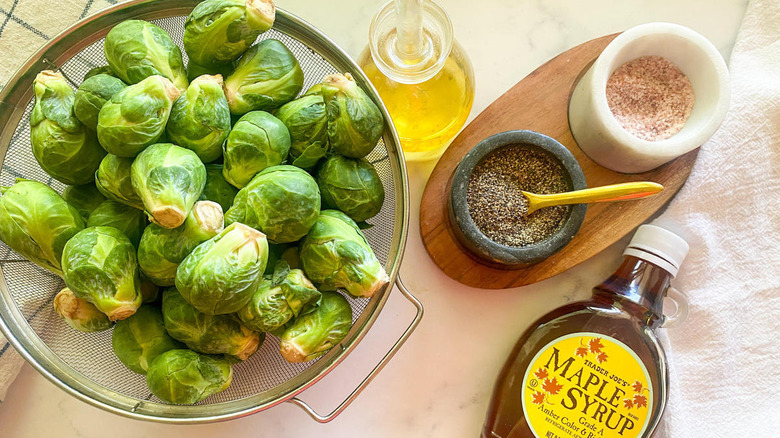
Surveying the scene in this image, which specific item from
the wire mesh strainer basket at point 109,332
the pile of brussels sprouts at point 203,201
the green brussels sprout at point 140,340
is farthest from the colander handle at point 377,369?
the green brussels sprout at point 140,340

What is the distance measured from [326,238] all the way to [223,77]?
1.04 ft

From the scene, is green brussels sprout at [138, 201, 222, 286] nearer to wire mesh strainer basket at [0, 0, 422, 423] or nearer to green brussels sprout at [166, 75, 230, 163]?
Answer: green brussels sprout at [166, 75, 230, 163]

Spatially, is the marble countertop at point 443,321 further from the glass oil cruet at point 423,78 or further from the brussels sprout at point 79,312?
the brussels sprout at point 79,312

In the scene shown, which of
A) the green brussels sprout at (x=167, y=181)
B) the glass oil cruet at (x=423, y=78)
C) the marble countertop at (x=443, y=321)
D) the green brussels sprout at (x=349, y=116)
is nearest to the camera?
the green brussels sprout at (x=167, y=181)

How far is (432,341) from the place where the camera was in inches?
46.8

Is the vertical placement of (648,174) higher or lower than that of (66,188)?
higher

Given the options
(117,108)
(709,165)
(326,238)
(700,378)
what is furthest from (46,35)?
(700,378)

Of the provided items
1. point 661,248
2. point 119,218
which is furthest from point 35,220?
point 661,248

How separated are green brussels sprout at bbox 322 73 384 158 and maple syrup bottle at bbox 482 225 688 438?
0.49 meters

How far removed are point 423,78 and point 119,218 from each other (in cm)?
52

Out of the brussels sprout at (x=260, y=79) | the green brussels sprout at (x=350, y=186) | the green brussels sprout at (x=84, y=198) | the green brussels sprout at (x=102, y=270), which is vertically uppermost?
the brussels sprout at (x=260, y=79)

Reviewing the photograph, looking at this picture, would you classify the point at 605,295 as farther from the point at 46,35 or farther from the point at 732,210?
the point at 46,35

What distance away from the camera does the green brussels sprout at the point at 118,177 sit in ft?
2.92

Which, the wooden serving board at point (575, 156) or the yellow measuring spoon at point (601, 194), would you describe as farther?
the wooden serving board at point (575, 156)
